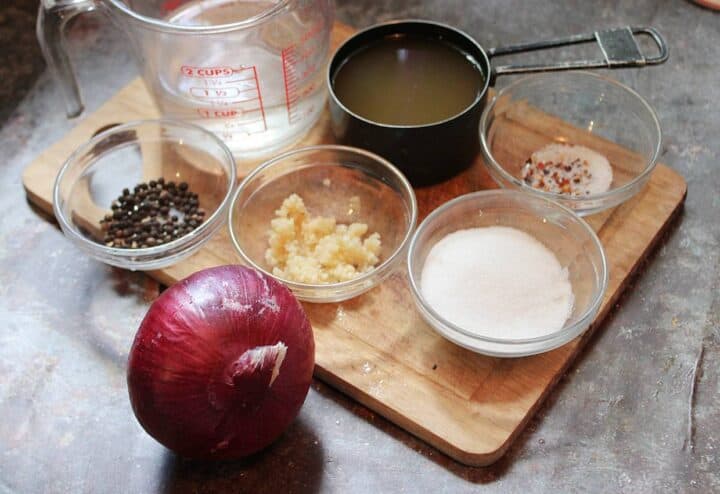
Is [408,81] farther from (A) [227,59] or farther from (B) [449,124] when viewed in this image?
(A) [227,59]

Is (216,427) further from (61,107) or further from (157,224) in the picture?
(61,107)

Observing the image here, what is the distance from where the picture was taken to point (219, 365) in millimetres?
1013

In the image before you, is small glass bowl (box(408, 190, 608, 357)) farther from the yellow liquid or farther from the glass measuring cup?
the glass measuring cup

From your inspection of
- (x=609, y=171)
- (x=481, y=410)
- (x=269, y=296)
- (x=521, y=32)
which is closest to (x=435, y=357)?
(x=481, y=410)

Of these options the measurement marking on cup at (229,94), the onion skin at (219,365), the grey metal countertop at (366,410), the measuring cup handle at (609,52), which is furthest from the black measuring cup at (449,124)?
the onion skin at (219,365)

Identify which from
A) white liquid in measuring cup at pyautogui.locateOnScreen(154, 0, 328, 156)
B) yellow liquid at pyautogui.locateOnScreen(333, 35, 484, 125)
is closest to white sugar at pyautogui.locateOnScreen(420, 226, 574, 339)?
yellow liquid at pyautogui.locateOnScreen(333, 35, 484, 125)

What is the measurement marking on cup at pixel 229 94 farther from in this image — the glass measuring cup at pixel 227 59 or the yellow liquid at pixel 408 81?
the yellow liquid at pixel 408 81

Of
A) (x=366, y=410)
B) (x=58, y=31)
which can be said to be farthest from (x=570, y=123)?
(x=58, y=31)

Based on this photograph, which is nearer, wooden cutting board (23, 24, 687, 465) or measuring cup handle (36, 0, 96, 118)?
wooden cutting board (23, 24, 687, 465)

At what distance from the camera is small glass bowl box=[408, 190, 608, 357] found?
1.15 meters

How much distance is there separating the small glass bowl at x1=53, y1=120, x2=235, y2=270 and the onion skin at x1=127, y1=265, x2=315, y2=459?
32 centimetres

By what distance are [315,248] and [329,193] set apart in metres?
0.16

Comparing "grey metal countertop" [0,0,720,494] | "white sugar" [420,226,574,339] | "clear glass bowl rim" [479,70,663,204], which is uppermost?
"clear glass bowl rim" [479,70,663,204]

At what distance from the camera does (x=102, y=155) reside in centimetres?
150
